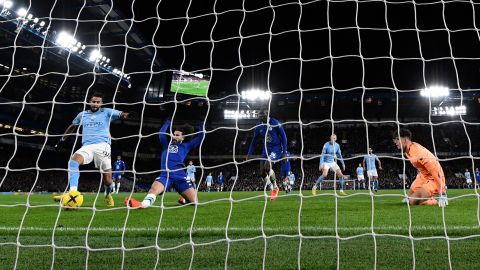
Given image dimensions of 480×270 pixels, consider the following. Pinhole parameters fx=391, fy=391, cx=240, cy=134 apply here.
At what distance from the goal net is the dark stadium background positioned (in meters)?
0.15

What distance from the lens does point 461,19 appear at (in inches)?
762

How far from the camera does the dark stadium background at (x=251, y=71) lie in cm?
1938

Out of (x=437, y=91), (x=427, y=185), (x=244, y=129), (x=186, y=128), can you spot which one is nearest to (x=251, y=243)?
(x=244, y=129)

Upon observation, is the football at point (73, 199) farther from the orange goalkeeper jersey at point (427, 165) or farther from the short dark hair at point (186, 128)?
the orange goalkeeper jersey at point (427, 165)

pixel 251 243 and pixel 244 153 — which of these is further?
pixel 244 153

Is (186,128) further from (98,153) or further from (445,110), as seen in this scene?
(445,110)

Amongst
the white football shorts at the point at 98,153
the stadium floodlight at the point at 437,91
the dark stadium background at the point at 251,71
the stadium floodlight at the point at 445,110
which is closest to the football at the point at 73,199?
the white football shorts at the point at 98,153

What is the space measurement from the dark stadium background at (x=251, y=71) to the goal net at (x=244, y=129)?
15 cm

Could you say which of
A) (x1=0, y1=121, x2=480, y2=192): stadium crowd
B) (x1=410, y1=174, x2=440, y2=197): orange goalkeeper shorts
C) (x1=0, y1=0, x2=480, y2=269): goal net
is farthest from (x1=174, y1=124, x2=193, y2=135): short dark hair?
(x1=0, y1=121, x2=480, y2=192): stadium crowd

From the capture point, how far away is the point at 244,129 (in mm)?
4918

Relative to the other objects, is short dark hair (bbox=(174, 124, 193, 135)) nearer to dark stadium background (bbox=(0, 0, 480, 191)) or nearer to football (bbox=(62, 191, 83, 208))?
football (bbox=(62, 191, 83, 208))

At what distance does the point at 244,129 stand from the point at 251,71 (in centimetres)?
2136

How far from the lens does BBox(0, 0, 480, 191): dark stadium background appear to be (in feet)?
63.6

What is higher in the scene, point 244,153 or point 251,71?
point 251,71
